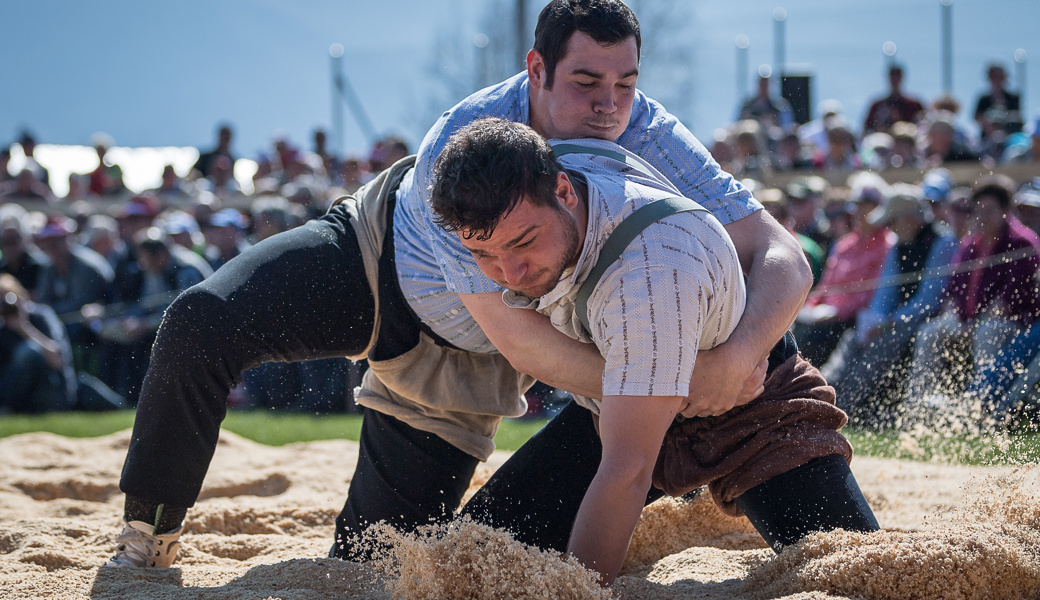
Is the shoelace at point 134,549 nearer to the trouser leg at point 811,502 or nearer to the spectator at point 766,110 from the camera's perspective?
the trouser leg at point 811,502

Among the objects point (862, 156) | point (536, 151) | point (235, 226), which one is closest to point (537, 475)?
point (536, 151)

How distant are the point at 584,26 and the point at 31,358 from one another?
5.99 meters

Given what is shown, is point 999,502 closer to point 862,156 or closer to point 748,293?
point 748,293

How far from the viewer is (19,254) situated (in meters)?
8.05

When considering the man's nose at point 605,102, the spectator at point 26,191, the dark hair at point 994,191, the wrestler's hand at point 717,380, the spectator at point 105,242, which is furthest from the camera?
the spectator at point 26,191

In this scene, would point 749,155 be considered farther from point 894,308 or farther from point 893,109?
point 894,308

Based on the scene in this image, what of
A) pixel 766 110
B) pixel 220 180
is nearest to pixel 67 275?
pixel 220 180

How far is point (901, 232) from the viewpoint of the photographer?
5.52 meters

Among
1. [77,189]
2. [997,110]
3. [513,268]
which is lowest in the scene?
[77,189]

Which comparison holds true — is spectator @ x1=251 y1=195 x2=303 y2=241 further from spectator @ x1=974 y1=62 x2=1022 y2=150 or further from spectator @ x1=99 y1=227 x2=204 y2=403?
spectator @ x1=974 y1=62 x2=1022 y2=150

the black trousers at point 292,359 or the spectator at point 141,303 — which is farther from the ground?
the black trousers at point 292,359

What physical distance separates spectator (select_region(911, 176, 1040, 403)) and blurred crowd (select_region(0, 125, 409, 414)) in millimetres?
3450


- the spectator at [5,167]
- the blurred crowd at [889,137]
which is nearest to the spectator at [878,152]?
the blurred crowd at [889,137]

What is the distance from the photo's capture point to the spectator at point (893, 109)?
8555 mm
